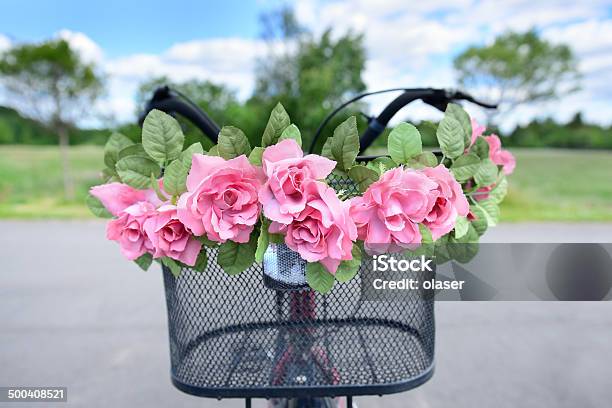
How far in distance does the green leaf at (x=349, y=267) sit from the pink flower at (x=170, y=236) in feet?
0.65

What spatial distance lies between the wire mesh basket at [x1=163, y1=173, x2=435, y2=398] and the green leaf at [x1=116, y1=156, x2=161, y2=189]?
148mm

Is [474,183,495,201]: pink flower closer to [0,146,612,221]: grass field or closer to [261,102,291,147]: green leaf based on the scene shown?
[261,102,291,147]: green leaf

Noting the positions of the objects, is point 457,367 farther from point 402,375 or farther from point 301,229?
point 301,229

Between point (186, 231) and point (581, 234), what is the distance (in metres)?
4.76

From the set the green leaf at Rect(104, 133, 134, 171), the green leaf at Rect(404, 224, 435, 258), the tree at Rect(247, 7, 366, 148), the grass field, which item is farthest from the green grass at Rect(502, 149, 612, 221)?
the green leaf at Rect(104, 133, 134, 171)

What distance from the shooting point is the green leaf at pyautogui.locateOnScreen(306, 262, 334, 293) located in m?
0.76

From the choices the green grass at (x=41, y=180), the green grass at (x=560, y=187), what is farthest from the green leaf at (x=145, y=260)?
the green grass at (x=41, y=180)

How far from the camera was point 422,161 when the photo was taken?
0.80 metres

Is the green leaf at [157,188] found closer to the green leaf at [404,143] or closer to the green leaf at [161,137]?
the green leaf at [161,137]

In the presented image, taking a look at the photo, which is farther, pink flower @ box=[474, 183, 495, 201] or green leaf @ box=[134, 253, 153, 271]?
pink flower @ box=[474, 183, 495, 201]

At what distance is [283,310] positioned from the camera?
0.89 m

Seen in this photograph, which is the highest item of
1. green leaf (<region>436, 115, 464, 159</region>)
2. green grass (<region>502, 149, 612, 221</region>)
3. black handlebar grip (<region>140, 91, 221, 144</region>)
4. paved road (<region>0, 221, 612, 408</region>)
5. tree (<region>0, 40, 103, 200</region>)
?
tree (<region>0, 40, 103, 200</region>)

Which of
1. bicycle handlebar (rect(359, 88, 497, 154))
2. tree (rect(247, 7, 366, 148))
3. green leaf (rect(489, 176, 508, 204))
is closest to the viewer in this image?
green leaf (rect(489, 176, 508, 204))

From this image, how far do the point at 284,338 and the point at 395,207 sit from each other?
0.31 meters
